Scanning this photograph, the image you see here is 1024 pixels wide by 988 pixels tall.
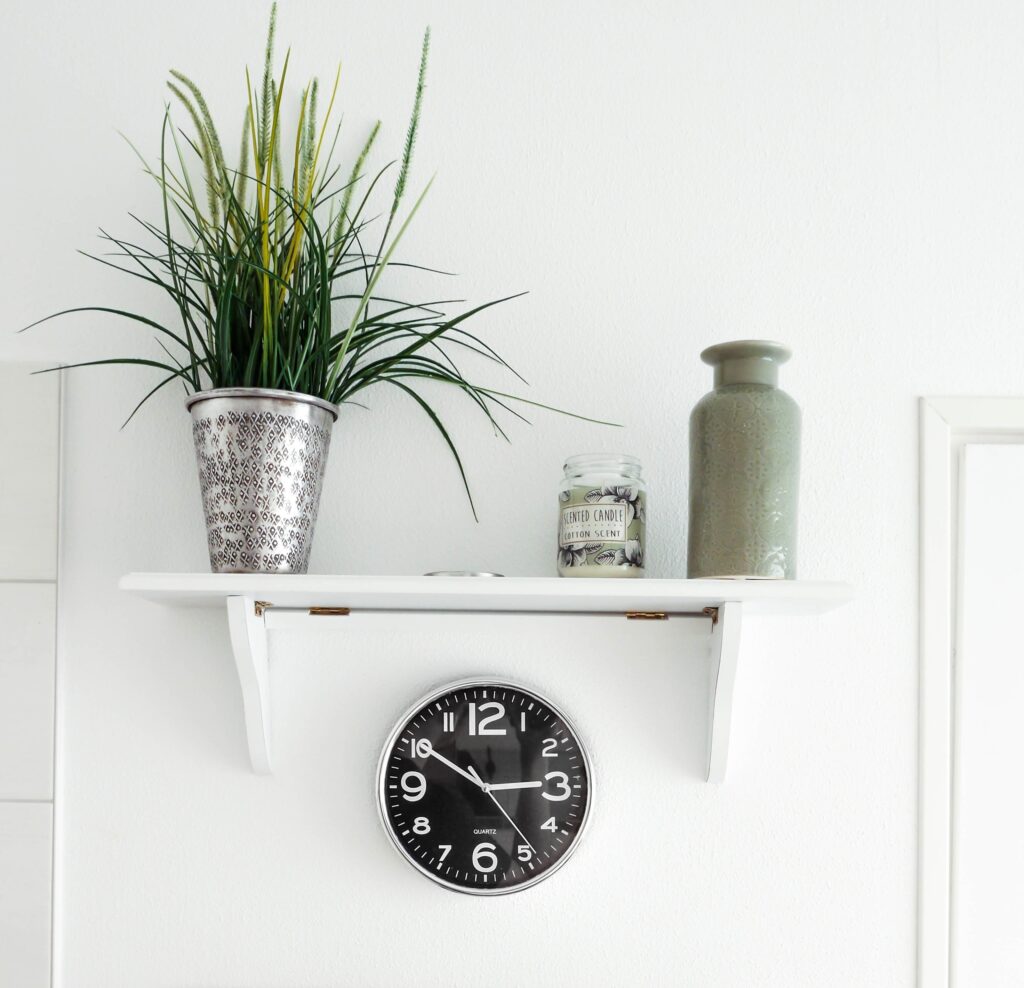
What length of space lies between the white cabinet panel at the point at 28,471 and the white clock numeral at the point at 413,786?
1.52ft

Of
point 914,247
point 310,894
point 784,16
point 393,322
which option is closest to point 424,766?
point 310,894

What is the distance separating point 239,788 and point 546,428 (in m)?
0.54

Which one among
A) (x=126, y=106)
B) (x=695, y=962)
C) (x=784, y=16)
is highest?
(x=784, y=16)

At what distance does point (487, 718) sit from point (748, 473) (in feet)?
1.30

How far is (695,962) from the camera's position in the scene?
1125mm

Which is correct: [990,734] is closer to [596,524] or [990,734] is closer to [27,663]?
[596,524]

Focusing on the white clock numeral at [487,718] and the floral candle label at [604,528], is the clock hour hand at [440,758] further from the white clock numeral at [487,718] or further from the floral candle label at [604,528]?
the floral candle label at [604,528]

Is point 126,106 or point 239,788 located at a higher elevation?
point 126,106

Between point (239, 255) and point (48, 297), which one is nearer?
point (239, 255)

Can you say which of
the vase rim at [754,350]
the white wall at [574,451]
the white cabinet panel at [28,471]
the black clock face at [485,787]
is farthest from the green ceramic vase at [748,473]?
the white cabinet panel at [28,471]

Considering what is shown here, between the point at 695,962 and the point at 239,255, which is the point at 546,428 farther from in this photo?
the point at 695,962

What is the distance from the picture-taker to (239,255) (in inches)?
40.3

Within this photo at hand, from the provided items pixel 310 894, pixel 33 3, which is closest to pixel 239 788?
pixel 310 894

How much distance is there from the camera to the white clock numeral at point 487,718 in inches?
44.1
